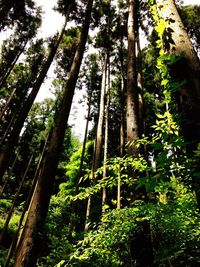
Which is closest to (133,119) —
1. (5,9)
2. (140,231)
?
(140,231)

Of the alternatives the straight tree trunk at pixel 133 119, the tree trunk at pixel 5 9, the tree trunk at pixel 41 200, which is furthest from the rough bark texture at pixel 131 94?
the tree trunk at pixel 5 9

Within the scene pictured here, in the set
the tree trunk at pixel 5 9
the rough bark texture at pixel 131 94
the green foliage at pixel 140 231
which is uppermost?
the tree trunk at pixel 5 9

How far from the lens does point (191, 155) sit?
57.8 inches

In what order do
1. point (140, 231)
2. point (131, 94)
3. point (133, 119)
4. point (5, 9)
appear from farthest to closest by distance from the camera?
point (5, 9) < point (131, 94) < point (133, 119) < point (140, 231)

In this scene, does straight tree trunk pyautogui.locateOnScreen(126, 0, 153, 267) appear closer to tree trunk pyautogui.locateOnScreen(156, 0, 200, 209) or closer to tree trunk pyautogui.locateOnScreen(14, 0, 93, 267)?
tree trunk pyautogui.locateOnScreen(156, 0, 200, 209)

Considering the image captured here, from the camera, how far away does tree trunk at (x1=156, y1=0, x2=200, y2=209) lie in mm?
1486

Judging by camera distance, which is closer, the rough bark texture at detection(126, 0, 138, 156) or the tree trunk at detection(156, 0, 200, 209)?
the tree trunk at detection(156, 0, 200, 209)

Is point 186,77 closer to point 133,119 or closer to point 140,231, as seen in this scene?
point 140,231

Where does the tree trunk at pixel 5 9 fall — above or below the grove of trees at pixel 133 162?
above

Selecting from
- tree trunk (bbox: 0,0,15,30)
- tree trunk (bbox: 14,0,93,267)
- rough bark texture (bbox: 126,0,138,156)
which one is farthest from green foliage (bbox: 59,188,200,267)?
tree trunk (bbox: 0,0,15,30)

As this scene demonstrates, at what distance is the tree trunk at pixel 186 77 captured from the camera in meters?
1.49

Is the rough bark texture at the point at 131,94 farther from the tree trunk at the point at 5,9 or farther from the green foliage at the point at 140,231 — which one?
the tree trunk at the point at 5,9

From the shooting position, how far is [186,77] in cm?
167

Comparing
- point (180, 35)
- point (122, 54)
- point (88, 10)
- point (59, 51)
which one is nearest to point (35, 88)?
point (88, 10)
